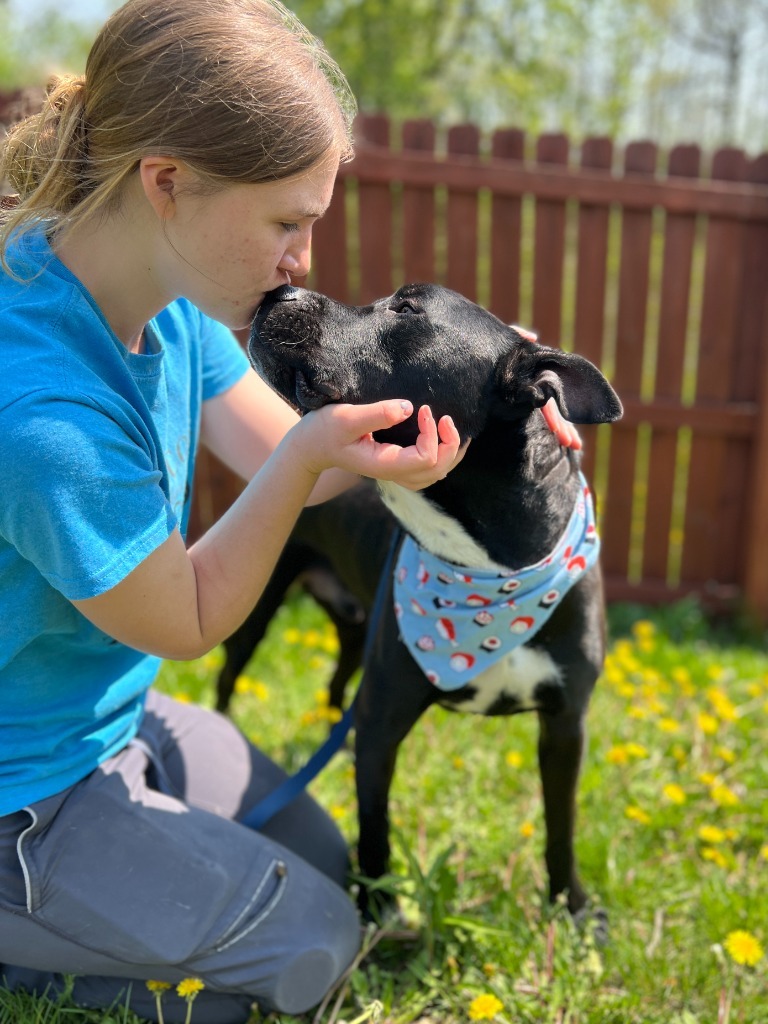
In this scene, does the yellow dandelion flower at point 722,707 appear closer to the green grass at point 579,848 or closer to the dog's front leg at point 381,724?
the green grass at point 579,848

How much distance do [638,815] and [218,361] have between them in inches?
68.0

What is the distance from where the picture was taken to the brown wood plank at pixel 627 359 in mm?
4875

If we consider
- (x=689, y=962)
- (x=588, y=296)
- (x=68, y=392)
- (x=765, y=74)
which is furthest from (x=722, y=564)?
(x=765, y=74)

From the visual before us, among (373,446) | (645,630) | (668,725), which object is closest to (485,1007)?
(373,446)

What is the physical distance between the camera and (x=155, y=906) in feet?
6.67

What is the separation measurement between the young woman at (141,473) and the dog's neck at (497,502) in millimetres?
304

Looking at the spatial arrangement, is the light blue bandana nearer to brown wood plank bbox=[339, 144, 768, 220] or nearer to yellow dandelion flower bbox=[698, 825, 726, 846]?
yellow dandelion flower bbox=[698, 825, 726, 846]

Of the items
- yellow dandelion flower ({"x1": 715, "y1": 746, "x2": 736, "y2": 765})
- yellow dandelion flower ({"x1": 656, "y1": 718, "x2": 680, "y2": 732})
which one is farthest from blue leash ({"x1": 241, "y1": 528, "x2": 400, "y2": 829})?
yellow dandelion flower ({"x1": 715, "y1": 746, "x2": 736, "y2": 765})

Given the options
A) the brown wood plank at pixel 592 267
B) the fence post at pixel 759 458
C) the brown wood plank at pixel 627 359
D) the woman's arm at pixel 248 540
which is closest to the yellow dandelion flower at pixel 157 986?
the woman's arm at pixel 248 540

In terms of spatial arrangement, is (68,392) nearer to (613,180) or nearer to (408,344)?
(408,344)

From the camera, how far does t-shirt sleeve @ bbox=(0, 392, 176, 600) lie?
5.44ft

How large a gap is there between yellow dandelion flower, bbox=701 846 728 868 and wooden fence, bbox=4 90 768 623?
2477mm

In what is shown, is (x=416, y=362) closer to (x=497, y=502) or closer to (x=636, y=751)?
(x=497, y=502)

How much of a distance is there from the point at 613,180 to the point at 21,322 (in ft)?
12.3
